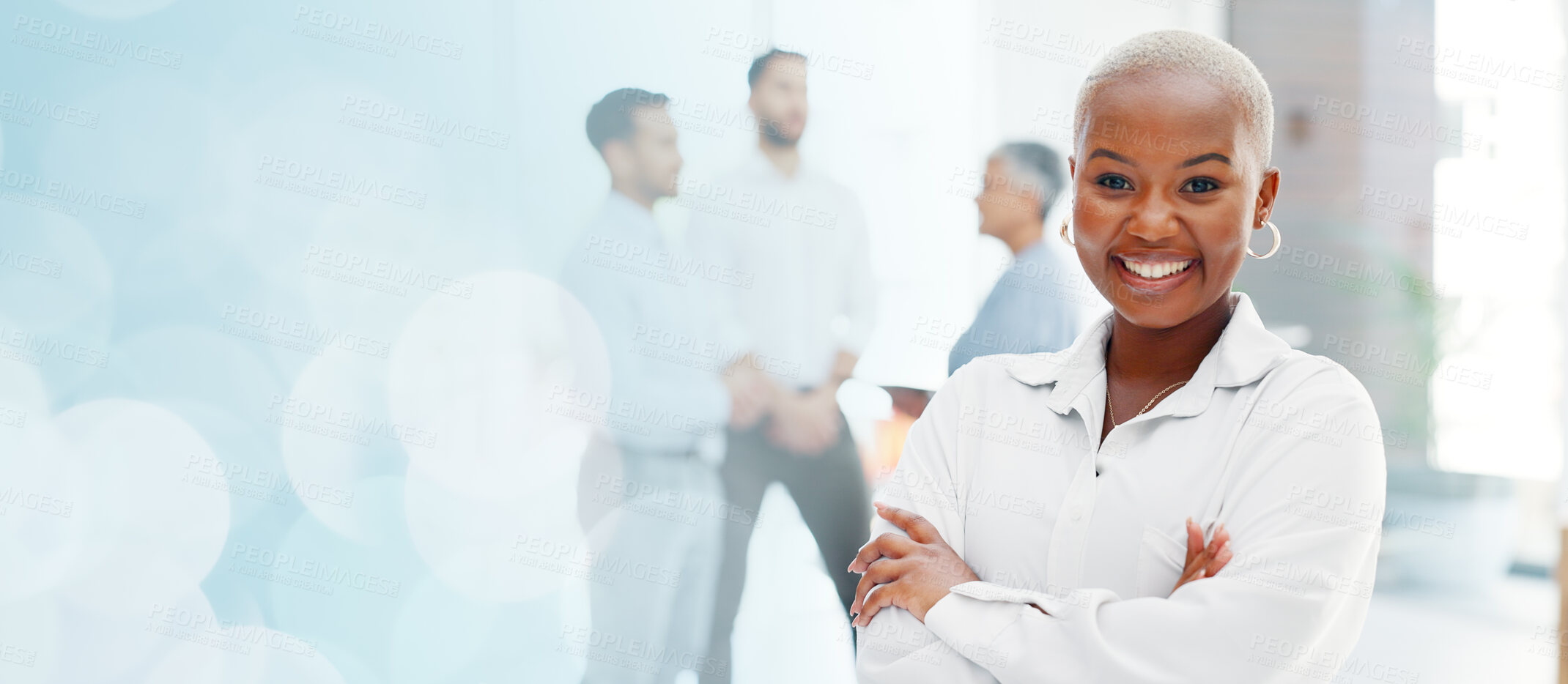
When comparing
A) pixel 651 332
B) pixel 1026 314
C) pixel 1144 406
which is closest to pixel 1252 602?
pixel 1144 406

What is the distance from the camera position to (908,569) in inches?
43.3

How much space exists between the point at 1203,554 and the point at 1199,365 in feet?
0.88

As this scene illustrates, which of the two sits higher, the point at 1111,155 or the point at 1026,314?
the point at 1111,155

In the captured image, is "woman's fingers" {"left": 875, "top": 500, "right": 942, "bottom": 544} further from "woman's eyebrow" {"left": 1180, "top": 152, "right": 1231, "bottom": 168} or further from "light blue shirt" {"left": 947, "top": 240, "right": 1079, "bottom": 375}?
"light blue shirt" {"left": 947, "top": 240, "right": 1079, "bottom": 375}

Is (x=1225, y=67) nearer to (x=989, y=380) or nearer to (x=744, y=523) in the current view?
(x=989, y=380)

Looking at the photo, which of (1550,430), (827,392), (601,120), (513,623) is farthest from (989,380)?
(1550,430)

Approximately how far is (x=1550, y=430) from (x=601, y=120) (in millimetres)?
2746

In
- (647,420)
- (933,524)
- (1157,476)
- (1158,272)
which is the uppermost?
(1158,272)

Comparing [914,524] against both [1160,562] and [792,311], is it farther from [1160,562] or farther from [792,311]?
[792,311]

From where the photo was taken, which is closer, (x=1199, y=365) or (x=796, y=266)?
(x=1199, y=365)

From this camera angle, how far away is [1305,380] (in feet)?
3.30

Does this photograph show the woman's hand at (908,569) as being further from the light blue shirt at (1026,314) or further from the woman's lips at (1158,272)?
the light blue shirt at (1026,314)

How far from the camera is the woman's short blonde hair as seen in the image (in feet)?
3.32

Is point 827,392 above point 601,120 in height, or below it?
below
